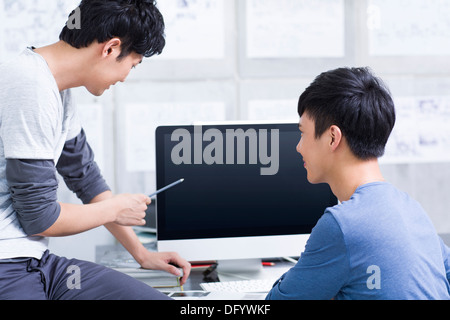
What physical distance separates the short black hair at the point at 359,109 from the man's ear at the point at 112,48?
473mm

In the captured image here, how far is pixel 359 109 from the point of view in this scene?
97 cm

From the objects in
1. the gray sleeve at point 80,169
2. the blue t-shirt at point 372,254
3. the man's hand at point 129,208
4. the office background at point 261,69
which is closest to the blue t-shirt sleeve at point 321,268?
the blue t-shirt at point 372,254

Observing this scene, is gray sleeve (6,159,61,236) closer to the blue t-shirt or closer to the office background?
the blue t-shirt

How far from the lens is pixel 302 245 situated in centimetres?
135

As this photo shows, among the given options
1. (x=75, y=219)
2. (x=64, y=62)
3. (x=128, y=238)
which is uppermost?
(x=64, y=62)

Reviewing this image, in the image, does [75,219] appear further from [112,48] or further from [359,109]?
[359,109]

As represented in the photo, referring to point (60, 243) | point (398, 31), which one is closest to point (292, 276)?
point (60, 243)

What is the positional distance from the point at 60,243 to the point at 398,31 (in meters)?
1.55

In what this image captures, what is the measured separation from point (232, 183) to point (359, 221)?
1.74 ft

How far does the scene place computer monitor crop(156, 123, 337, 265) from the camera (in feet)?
4.29
